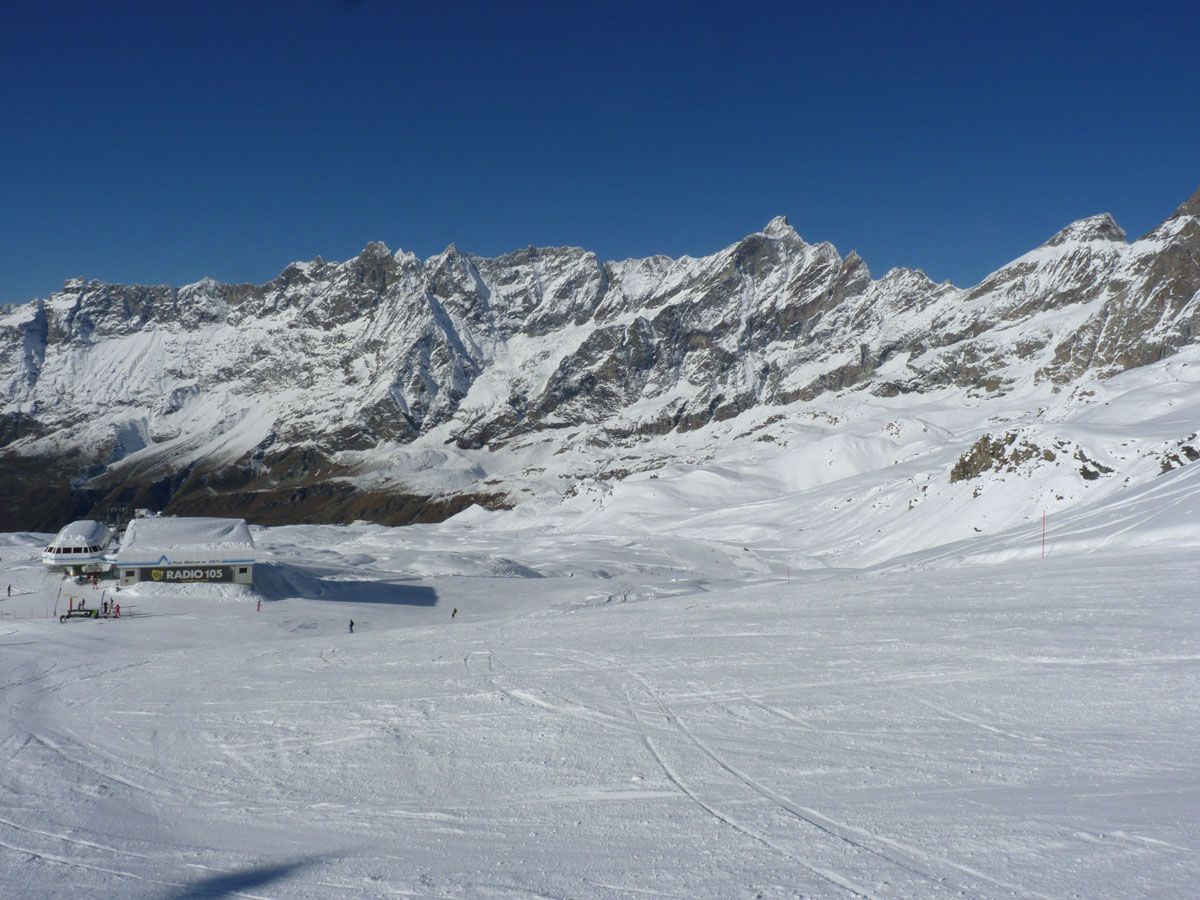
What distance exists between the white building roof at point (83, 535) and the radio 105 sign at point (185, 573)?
6.65 metres

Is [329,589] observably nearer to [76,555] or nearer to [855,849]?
[76,555]

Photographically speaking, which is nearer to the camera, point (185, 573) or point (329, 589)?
point (185, 573)

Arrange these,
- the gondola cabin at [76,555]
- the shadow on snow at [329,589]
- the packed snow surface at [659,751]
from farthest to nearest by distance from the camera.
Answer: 1. the shadow on snow at [329,589]
2. the gondola cabin at [76,555]
3. the packed snow surface at [659,751]

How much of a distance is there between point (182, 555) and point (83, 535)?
347 inches

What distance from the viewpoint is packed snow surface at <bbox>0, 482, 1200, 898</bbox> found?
8.67 meters

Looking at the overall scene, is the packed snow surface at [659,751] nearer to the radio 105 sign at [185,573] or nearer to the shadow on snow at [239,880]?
the shadow on snow at [239,880]

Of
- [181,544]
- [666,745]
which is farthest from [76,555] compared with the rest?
[666,745]

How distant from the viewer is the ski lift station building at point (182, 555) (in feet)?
144

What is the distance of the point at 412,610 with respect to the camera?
1740 inches

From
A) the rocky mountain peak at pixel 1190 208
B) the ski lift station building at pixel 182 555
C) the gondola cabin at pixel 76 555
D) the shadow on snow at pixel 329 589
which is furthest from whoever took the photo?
the rocky mountain peak at pixel 1190 208

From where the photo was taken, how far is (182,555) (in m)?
44.3

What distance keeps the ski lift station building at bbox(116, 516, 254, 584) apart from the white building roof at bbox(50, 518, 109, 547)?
11.7 feet

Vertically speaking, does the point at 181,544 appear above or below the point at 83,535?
below

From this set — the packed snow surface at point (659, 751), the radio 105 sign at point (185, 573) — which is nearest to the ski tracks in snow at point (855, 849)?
the packed snow surface at point (659, 751)
